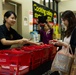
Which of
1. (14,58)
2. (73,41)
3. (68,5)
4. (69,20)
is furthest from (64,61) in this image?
(68,5)

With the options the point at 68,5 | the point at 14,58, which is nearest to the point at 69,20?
the point at 14,58

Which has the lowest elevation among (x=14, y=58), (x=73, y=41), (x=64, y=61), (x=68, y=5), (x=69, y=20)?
(x=64, y=61)

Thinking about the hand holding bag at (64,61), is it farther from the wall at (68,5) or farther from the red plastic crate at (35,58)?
the wall at (68,5)

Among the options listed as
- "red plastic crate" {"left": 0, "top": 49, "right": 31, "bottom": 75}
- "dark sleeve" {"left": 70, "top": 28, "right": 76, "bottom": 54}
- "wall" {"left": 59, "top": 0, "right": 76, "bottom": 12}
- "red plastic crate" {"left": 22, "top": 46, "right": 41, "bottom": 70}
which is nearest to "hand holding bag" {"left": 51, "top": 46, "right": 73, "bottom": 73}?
"dark sleeve" {"left": 70, "top": 28, "right": 76, "bottom": 54}

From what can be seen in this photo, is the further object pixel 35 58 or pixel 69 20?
pixel 69 20

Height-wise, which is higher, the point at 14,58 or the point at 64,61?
the point at 14,58

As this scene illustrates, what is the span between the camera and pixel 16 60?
1.45 metres

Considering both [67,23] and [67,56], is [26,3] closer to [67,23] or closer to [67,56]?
[67,23]

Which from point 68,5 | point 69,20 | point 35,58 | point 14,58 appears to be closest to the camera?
point 14,58

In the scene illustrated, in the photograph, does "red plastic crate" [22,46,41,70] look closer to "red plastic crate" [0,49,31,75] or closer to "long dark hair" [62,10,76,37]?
"red plastic crate" [0,49,31,75]

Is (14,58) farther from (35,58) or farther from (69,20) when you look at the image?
(69,20)

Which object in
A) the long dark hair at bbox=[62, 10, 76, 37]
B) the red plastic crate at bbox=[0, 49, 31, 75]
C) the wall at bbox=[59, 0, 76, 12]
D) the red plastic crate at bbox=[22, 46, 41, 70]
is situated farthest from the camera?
the wall at bbox=[59, 0, 76, 12]

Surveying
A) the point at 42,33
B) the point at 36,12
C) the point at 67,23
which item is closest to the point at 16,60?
the point at 67,23

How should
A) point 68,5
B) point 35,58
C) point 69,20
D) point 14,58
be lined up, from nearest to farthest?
point 14,58 < point 35,58 < point 69,20 < point 68,5
